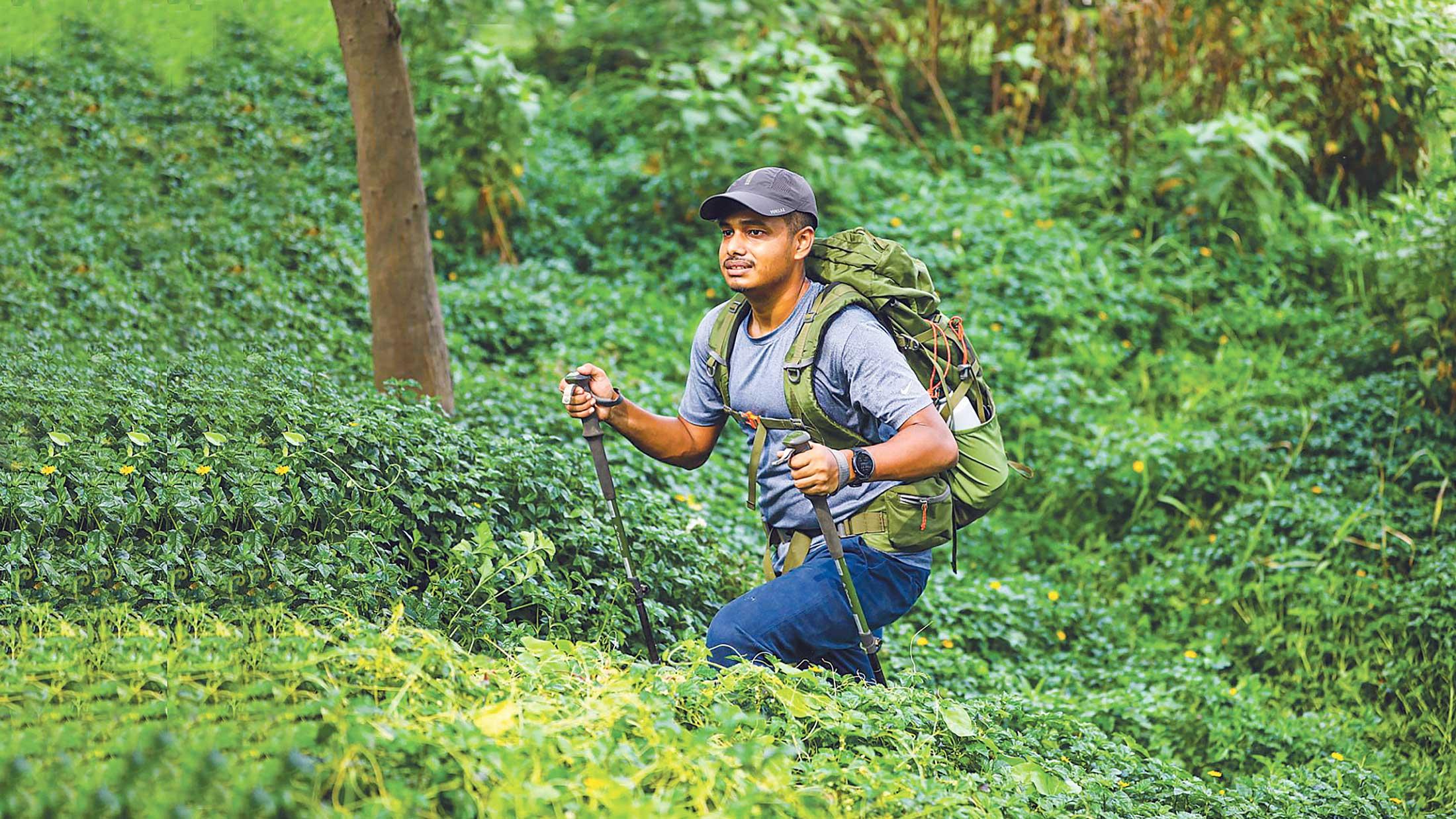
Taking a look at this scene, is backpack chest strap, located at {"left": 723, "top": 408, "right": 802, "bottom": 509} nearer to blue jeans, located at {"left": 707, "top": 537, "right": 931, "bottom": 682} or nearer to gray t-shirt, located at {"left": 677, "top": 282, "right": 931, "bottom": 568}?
gray t-shirt, located at {"left": 677, "top": 282, "right": 931, "bottom": 568}

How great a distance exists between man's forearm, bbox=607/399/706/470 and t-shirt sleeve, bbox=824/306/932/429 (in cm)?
64

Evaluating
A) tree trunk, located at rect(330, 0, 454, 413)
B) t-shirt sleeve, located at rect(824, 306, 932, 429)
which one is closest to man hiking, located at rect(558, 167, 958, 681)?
t-shirt sleeve, located at rect(824, 306, 932, 429)

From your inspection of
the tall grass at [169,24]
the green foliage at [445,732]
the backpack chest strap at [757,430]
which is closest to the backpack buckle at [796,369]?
the backpack chest strap at [757,430]

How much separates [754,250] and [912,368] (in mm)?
607

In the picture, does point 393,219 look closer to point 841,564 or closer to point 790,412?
point 790,412

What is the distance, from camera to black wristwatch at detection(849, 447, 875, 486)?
344cm

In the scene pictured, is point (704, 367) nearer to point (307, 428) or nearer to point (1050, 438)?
point (307, 428)

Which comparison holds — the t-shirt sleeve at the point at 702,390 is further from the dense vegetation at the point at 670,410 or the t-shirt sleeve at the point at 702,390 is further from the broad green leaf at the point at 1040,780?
the broad green leaf at the point at 1040,780

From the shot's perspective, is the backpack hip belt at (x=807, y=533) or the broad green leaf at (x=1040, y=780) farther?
the backpack hip belt at (x=807, y=533)

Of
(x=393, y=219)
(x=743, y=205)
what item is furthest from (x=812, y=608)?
(x=393, y=219)

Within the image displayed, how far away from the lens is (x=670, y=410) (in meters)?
6.65

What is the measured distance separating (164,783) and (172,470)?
1870mm

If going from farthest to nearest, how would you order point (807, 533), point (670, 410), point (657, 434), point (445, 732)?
point (670, 410) < point (657, 434) < point (807, 533) < point (445, 732)

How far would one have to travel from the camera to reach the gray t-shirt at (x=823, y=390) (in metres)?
3.62
